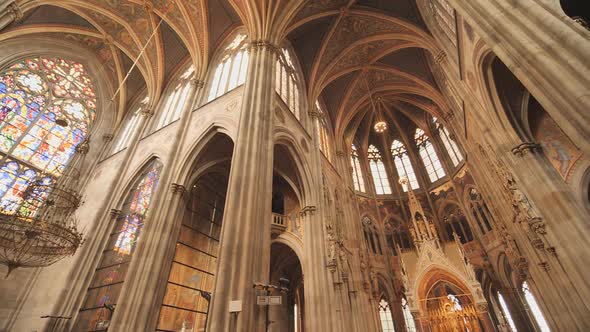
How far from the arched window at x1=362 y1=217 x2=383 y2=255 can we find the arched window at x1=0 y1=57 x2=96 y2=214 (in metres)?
15.6

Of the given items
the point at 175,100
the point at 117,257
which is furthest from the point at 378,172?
the point at 117,257

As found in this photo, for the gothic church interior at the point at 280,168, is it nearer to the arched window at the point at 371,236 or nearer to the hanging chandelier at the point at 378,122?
the arched window at the point at 371,236

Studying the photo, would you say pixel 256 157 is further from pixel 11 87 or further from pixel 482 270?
pixel 482 270

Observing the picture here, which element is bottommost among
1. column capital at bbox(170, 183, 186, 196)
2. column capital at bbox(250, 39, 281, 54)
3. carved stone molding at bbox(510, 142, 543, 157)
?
carved stone molding at bbox(510, 142, 543, 157)

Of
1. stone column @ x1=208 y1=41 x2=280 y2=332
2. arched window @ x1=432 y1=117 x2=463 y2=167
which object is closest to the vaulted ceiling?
arched window @ x1=432 y1=117 x2=463 y2=167

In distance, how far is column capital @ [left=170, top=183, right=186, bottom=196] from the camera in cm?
880

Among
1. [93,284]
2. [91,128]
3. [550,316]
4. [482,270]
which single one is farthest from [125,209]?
[482,270]

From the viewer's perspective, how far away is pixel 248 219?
19.8 ft

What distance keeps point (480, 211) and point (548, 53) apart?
547 inches

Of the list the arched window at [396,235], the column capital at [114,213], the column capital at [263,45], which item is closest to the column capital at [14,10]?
the column capital at [114,213]

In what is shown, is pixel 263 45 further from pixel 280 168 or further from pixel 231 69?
pixel 280 168

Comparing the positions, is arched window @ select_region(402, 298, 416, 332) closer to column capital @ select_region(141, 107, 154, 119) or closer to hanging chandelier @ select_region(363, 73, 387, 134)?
hanging chandelier @ select_region(363, 73, 387, 134)

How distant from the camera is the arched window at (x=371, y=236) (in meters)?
16.5

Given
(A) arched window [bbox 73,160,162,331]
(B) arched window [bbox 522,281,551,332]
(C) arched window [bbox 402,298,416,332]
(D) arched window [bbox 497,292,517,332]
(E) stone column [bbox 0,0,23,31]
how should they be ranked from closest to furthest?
1. (E) stone column [bbox 0,0,23,31]
2. (A) arched window [bbox 73,160,162,331]
3. (B) arched window [bbox 522,281,551,332]
4. (D) arched window [bbox 497,292,517,332]
5. (C) arched window [bbox 402,298,416,332]
